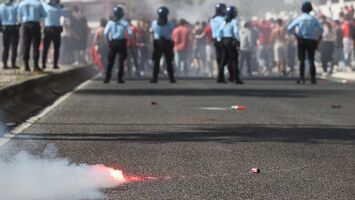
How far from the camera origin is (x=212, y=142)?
11.3 metres

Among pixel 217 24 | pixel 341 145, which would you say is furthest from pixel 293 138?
pixel 217 24

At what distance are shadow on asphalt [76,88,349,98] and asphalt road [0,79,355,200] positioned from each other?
2.42 ft

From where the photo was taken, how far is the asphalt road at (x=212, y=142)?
8.09 m

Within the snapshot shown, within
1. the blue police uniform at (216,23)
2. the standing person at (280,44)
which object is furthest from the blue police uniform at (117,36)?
the standing person at (280,44)

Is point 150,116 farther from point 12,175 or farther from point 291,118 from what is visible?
point 12,175


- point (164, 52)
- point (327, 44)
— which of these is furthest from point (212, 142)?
point (327, 44)

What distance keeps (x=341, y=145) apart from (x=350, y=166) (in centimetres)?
172

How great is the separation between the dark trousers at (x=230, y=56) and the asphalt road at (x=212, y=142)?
6013mm

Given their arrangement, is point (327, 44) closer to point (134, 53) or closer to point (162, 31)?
point (134, 53)

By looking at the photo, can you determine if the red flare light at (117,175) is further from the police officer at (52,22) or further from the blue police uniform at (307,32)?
the blue police uniform at (307,32)

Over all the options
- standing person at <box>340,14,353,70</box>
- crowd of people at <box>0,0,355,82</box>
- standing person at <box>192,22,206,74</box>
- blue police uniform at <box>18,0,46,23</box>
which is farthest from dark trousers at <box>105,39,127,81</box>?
standing person at <box>192,22,206,74</box>

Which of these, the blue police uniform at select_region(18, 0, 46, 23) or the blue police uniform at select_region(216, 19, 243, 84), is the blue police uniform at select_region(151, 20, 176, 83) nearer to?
the blue police uniform at select_region(216, 19, 243, 84)

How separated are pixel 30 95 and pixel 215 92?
512 centimetres

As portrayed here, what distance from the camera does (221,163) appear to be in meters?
9.51
